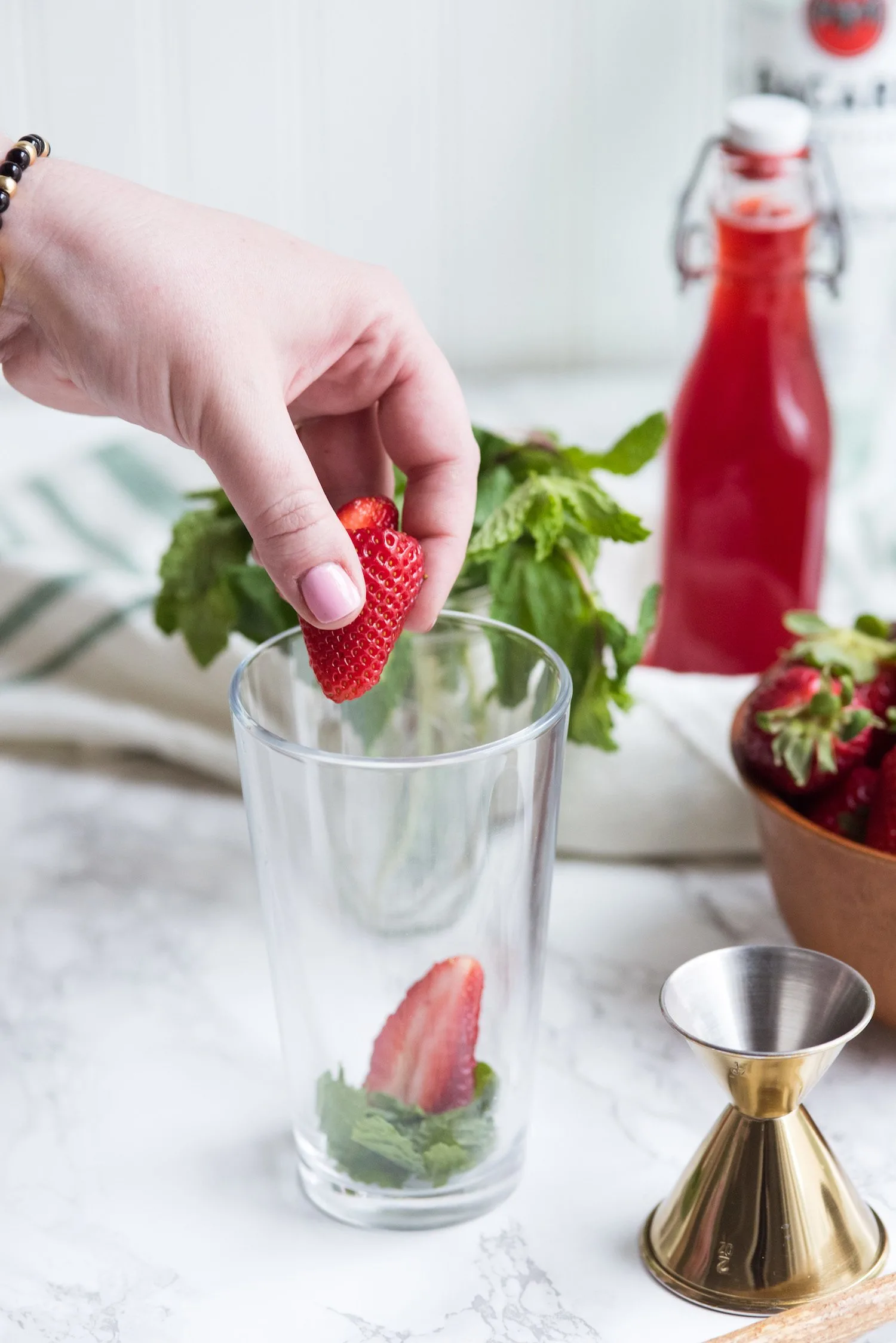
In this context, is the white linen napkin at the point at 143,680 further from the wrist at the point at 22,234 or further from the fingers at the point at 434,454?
the wrist at the point at 22,234

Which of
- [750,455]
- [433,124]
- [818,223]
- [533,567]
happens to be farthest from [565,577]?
[433,124]

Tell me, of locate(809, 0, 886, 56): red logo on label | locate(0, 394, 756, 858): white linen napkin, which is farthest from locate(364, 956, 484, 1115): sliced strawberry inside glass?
locate(809, 0, 886, 56): red logo on label

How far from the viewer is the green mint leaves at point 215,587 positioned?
757 millimetres

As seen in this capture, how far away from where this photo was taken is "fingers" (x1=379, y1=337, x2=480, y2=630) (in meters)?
0.65

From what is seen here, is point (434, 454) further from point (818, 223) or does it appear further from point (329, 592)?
point (818, 223)

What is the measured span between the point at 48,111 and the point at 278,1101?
849 millimetres

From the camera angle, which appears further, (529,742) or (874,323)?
(874,323)

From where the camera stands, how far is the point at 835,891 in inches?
25.5

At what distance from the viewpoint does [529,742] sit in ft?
1.80

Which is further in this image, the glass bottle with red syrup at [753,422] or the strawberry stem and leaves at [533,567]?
the glass bottle with red syrup at [753,422]

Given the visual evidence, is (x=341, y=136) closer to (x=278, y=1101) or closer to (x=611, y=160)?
(x=611, y=160)

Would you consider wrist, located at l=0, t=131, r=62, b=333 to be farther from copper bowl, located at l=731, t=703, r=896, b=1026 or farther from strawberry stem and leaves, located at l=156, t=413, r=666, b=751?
copper bowl, located at l=731, t=703, r=896, b=1026

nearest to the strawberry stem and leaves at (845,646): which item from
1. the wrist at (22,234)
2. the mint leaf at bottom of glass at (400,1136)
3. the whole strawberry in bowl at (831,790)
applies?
the whole strawberry in bowl at (831,790)

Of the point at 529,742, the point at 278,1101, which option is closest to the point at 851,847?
the point at 529,742
